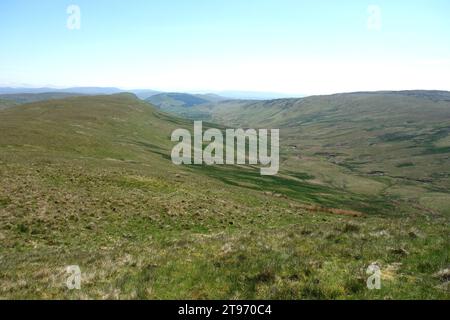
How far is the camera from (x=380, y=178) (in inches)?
7352

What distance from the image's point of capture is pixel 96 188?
40.1m

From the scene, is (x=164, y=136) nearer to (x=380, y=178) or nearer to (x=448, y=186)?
(x=380, y=178)

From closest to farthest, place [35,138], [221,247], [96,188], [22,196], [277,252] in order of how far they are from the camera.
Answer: [277,252], [221,247], [22,196], [96,188], [35,138]

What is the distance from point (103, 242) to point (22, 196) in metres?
12.7

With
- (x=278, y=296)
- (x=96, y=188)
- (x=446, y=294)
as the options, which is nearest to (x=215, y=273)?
(x=278, y=296)

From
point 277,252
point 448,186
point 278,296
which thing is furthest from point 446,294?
point 448,186

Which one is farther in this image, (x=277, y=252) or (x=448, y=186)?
(x=448, y=186)

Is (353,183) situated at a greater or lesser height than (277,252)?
lesser

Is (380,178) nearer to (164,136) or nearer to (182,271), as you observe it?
(164,136)

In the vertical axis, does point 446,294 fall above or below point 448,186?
above
